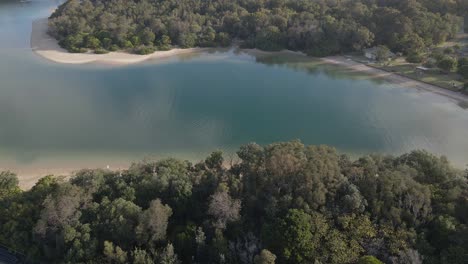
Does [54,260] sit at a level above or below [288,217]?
below

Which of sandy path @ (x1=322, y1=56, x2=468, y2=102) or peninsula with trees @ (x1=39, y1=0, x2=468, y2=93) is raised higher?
peninsula with trees @ (x1=39, y1=0, x2=468, y2=93)

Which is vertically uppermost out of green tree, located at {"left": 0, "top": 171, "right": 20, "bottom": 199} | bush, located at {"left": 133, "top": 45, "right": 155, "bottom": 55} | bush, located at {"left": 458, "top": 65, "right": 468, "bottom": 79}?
bush, located at {"left": 458, "top": 65, "right": 468, "bottom": 79}

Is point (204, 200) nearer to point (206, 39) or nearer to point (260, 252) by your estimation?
point (260, 252)

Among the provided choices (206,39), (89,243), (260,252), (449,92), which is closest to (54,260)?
(89,243)

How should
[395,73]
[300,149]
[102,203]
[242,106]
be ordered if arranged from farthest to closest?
[395,73] < [242,106] < [300,149] < [102,203]

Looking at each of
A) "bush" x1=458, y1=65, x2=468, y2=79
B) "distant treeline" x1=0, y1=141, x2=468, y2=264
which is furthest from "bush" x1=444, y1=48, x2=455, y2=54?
"distant treeline" x1=0, y1=141, x2=468, y2=264

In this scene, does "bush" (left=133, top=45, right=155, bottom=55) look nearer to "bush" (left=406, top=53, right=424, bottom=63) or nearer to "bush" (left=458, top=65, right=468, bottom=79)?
"bush" (left=406, top=53, right=424, bottom=63)

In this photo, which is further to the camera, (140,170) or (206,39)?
(206,39)
